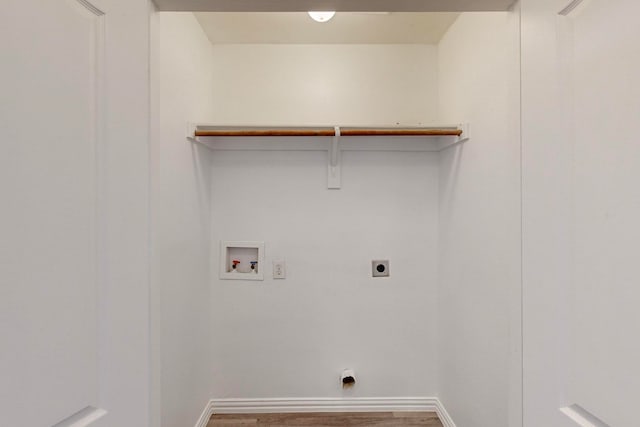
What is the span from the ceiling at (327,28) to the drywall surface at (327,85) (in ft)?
0.23

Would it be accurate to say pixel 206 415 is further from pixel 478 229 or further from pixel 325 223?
pixel 478 229

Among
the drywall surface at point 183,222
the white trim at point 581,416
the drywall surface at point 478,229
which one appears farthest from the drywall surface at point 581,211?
the drywall surface at point 183,222

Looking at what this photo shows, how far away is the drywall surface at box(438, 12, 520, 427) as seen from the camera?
129 cm

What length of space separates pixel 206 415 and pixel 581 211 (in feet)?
7.22

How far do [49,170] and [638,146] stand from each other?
40.8 inches

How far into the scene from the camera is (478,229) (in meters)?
1.54

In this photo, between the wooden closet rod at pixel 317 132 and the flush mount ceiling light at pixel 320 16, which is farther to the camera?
the wooden closet rod at pixel 317 132

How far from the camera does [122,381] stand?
2.35 feet

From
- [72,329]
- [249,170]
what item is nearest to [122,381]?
[72,329]

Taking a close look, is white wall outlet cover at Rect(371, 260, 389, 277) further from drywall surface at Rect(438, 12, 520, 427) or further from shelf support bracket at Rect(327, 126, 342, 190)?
shelf support bracket at Rect(327, 126, 342, 190)

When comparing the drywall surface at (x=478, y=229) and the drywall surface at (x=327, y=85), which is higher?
the drywall surface at (x=327, y=85)

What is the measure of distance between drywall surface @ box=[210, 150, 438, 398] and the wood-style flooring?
0.12 metres

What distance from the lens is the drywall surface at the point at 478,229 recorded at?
4.22 ft

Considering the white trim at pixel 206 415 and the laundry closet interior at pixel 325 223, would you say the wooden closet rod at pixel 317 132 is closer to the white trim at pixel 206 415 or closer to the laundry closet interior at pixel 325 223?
the laundry closet interior at pixel 325 223
